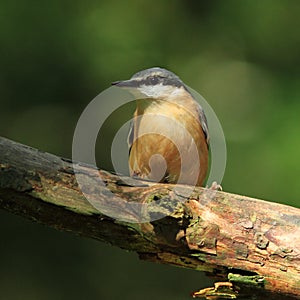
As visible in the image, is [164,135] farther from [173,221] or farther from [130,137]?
[173,221]

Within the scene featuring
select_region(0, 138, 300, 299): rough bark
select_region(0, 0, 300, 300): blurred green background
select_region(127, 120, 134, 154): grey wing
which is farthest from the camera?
select_region(0, 0, 300, 300): blurred green background

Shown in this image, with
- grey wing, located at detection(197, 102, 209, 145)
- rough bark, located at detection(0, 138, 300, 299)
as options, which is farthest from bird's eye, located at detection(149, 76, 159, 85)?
rough bark, located at detection(0, 138, 300, 299)

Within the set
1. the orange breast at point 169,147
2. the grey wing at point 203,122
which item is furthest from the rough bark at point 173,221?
the grey wing at point 203,122

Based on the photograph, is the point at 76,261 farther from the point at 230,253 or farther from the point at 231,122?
the point at 230,253

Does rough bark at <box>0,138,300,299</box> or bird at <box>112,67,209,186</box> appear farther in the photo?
bird at <box>112,67,209,186</box>

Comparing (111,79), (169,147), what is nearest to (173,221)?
(169,147)

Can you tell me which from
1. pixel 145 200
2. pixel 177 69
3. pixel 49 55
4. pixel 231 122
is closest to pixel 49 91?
pixel 49 55

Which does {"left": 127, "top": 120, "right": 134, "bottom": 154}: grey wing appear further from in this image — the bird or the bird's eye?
the bird's eye
